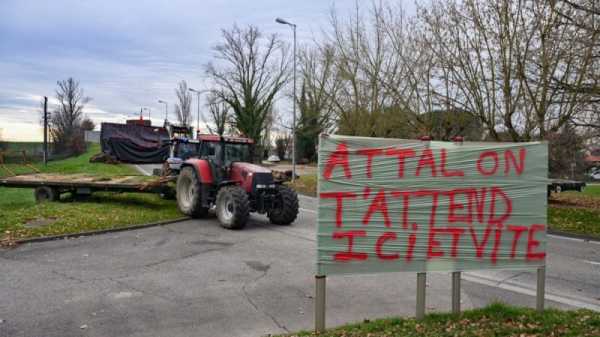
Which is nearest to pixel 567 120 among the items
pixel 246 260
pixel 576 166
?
pixel 246 260

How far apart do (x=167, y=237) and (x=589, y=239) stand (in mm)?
10752

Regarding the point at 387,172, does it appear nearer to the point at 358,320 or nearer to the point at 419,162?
the point at 419,162

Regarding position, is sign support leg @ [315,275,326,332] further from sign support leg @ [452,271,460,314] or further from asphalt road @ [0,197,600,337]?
sign support leg @ [452,271,460,314]

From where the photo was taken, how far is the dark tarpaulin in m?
30.2

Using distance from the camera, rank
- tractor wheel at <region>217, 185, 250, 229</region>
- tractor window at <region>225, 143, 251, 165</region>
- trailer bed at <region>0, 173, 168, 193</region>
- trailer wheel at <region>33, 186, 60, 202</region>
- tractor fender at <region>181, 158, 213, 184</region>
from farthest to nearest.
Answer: trailer wheel at <region>33, 186, 60, 202</region>
trailer bed at <region>0, 173, 168, 193</region>
tractor window at <region>225, 143, 251, 165</region>
tractor fender at <region>181, 158, 213, 184</region>
tractor wheel at <region>217, 185, 250, 229</region>

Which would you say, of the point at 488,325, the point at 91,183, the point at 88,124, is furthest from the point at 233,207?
the point at 88,124

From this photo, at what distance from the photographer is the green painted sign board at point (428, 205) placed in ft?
15.3

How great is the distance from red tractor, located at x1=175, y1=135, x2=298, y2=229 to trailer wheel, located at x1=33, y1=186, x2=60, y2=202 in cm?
445

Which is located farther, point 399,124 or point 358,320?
point 399,124

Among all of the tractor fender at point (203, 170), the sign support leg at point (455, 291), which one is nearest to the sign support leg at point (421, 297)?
the sign support leg at point (455, 291)

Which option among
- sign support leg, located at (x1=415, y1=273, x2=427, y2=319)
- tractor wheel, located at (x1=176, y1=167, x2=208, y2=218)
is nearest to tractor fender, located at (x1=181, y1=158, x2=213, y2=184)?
tractor wheel, located at (x1=176, y1=167, x2=208, y2=218)

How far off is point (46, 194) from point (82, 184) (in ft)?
5.34

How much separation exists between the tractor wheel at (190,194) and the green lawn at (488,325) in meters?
8.76

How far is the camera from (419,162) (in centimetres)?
489
